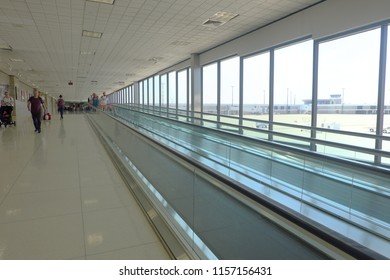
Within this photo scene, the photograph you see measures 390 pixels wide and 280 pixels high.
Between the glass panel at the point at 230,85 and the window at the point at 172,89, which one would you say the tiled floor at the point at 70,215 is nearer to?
the glass panel at the point at 230,85

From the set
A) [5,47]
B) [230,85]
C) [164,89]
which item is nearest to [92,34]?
[5,47]

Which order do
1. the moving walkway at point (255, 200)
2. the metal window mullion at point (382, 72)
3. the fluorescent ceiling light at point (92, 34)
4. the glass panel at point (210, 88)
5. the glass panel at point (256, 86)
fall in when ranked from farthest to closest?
1. the glass panel at point (210, 88)
2. the glass panel at point (256, 86)
3. the fluorescent ceiling light at point (92, 34)
4. the metal window mullion at point (382, 72)
5. the moving walkway at point (255, 200)

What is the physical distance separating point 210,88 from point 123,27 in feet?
18.8

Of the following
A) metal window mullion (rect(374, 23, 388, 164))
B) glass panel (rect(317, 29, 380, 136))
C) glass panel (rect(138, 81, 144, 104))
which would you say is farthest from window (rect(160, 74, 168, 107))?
metal window mullion (rect(374, 23, 388, 164))

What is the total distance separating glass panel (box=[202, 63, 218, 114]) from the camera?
547 inches

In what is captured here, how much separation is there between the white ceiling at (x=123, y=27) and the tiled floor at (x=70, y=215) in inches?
189

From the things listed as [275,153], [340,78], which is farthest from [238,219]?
[340,78]

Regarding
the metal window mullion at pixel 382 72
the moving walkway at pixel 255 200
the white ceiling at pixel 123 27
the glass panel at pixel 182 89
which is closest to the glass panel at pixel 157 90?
the glass panel at pixel 182 89

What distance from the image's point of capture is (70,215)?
298 centimetres

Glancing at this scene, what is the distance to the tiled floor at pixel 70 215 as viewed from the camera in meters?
2.30

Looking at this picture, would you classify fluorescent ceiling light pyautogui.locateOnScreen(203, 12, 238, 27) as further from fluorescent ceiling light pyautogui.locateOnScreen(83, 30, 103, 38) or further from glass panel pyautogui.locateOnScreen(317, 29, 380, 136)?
fluorescent ceiling light pyautogui.locateOnScreen(83, 30, 103, 38)

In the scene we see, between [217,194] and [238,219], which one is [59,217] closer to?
[217,194]

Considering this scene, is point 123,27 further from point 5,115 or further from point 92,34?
point 5,115
